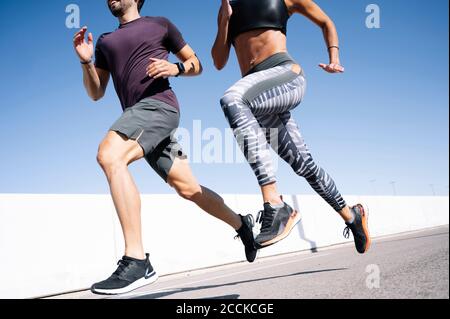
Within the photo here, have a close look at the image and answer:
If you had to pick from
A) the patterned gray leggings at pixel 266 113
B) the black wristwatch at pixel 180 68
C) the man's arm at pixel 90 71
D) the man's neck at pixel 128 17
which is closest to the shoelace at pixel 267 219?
the patterned gray leggings at pixel 266 113

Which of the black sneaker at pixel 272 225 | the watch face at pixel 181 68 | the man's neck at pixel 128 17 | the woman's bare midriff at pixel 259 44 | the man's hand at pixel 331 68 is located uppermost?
the man's neck at pixel 128 17

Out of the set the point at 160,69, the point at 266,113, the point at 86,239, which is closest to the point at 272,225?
the point at 266,113

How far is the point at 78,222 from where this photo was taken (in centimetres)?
786

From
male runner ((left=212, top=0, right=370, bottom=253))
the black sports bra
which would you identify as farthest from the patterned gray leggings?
the black sports bra

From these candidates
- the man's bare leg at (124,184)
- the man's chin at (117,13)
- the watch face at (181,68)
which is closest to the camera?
the man's bare leg at (124,184)

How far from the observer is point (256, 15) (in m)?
2.84

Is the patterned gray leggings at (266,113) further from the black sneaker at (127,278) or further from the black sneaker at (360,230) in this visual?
the black sneaker at (127,278)

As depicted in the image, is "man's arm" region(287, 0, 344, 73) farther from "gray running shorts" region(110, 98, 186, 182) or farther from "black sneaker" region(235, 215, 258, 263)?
"black sneaker" region(235, 215, 258, 263)

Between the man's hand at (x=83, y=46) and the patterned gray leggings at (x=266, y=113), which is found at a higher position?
the man's hand at (x=83, y=46)

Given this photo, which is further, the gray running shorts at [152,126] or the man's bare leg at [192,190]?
the man's bare leg at [192,190]

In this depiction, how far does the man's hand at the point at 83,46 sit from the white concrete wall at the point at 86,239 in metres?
5.12

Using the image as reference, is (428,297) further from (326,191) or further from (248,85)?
(248,85)

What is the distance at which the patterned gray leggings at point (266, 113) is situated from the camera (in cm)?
254
